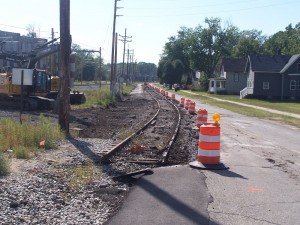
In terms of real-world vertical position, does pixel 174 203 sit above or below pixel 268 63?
below

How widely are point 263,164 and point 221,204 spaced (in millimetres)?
5018

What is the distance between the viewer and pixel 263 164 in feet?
42.3

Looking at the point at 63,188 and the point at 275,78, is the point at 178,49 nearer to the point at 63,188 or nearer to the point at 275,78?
the point at 275,78

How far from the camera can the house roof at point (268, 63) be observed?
2822 inches

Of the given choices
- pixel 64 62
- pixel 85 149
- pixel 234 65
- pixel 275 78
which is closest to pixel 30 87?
pixel 64 62

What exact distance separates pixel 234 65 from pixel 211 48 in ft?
82.4

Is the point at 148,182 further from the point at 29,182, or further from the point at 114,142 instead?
the point at 114,142

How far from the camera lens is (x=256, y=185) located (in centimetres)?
990

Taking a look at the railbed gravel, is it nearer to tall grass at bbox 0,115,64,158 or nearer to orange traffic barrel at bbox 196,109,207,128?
tall grass at bbox 0,115,64,158

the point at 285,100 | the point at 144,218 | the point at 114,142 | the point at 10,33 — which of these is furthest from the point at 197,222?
the point at 10,33

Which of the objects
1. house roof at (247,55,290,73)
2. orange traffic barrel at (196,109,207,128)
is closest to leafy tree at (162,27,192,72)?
house roof at (247,55,290,73)

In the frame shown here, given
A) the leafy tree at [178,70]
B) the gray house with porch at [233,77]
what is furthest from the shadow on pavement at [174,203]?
the leafy tree at [178,70]

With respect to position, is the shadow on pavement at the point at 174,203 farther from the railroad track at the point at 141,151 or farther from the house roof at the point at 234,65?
the house roof at the point at 234,65

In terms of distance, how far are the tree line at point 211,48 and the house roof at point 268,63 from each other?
2965 cm
